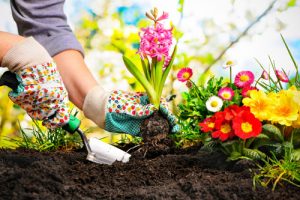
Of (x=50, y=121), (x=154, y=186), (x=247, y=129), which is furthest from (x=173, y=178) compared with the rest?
(x=50, y=121)

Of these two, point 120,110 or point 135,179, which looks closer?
point 135,179

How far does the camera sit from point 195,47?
10.5ft

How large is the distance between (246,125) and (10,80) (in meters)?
0.92

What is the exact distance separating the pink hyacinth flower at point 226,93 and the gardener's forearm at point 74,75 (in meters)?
0.82

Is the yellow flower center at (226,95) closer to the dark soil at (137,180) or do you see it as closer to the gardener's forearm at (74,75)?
the dark soil at (137,180)

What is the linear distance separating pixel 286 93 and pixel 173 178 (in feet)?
1.53

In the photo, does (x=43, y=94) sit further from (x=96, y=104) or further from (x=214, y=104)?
(x=214, y=104)

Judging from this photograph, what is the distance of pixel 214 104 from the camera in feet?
5.99

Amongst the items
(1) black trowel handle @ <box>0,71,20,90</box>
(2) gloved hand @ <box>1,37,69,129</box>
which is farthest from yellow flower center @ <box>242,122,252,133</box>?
(1) black trowel handle @ <box>0,71,20,90</box>

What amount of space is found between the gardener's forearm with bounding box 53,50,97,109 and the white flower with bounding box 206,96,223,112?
2.66ft

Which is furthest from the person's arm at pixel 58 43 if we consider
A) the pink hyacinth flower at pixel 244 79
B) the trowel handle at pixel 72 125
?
the pink hyacinth flower at pixel 244 79

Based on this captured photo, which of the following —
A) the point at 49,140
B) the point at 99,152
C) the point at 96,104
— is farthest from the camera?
the point at 49,140

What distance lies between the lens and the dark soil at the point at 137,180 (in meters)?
1.52

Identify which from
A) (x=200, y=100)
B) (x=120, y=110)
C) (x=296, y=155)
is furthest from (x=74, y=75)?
(x=296, y=155)
